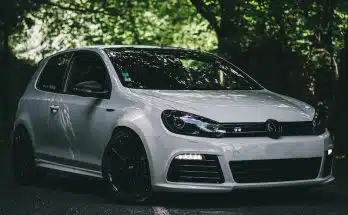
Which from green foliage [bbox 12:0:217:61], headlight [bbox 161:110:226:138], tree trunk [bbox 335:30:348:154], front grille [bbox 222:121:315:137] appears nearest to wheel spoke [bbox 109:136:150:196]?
headlight [bbox 161:110:226:138]

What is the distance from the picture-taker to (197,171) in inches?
370

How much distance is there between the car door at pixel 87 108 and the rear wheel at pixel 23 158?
982mm

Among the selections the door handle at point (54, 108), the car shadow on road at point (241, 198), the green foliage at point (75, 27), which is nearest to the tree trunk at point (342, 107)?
the car shadow on road at point (241, 198)

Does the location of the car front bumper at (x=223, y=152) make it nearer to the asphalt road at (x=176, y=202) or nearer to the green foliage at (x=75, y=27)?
the asphalt road at (x=176, y=202)

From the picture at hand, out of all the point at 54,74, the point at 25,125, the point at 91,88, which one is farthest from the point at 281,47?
the point at 91,88

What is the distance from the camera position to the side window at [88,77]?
34.4 ft

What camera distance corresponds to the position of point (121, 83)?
34.0 feet

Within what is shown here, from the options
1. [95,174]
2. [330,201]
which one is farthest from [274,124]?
[95,174]

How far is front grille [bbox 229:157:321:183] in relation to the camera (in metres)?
9.37

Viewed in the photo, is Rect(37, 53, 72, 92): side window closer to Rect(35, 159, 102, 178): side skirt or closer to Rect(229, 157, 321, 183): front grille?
Rect(35, 159, 102, 178): side skirt

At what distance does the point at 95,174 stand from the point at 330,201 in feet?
8.01

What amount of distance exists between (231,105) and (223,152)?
60 cm

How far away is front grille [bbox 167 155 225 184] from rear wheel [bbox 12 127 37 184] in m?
3.18

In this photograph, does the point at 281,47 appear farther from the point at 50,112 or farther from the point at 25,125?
the point at 50,112
